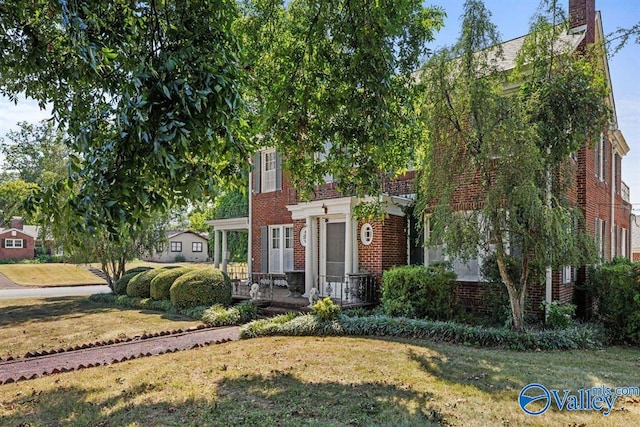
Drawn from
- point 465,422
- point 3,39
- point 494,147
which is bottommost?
point 465,422

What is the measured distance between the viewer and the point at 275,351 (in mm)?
8172

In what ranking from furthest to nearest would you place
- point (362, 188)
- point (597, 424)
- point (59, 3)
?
point (362, 188)
point (597, 424)
point (59, 3)

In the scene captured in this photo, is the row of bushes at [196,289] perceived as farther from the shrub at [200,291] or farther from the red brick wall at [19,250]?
the red brick wall at [19,250]

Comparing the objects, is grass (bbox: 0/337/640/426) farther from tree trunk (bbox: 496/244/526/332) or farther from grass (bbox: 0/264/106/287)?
grass (bbox: 0/264/106/287)

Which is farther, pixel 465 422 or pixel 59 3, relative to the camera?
pixel 465 422

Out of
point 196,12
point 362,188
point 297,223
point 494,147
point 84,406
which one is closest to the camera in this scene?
point 196,12

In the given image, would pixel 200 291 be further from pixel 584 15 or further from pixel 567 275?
pixel 584 15

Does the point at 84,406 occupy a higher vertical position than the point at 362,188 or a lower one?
lower

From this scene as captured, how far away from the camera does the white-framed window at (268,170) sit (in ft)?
54.6

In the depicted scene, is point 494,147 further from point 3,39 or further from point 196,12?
point 3,39

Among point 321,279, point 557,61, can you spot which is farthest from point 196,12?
point 321,279

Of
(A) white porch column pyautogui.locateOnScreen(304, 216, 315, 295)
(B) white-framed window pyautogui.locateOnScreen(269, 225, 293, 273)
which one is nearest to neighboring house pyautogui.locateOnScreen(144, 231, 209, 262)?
(B) white-framed window pyautogui.locateOnScreen(269, 225, 293, 273)

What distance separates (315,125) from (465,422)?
562 cm

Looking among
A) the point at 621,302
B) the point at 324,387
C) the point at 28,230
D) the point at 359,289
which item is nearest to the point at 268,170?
the point at 359,289
